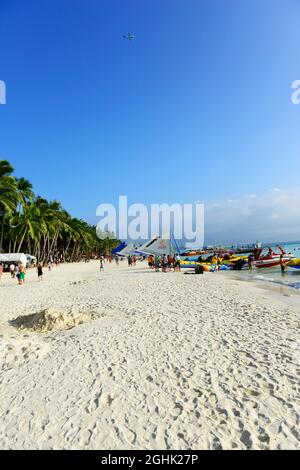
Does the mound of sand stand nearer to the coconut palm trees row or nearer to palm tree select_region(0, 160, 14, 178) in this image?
the coconut palm trees row

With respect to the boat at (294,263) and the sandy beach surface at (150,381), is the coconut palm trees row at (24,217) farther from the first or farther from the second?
the boat at (294,263)

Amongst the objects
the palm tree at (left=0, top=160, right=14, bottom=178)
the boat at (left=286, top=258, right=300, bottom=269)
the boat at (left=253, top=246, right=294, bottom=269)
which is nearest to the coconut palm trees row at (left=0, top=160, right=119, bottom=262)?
the palm tree at (left=0, top=160, right=14, bottom=178)

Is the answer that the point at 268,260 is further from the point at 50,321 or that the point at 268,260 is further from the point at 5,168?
the point at 5,168

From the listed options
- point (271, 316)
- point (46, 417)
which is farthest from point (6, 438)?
point (271, 316)

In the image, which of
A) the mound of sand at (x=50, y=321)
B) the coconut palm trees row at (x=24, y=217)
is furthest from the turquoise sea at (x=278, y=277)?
the coconut palm trees row at (x=24, y=217)

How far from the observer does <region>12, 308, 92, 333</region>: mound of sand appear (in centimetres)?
872

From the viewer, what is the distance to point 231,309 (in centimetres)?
1085

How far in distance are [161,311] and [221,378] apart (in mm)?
5626

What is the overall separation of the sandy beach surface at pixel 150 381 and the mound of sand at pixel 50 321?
0.04 meters

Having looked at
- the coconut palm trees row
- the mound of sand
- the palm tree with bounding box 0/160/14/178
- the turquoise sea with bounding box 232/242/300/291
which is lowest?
the turquoise sea with bounding box 232/242/300/291

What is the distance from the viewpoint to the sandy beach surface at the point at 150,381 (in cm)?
364

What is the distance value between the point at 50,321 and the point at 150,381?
5033 millimetres

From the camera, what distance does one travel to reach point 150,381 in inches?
200

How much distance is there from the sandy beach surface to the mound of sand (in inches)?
1.7
